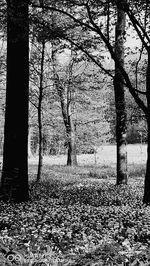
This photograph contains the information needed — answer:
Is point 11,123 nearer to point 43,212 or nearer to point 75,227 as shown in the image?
point 43,212

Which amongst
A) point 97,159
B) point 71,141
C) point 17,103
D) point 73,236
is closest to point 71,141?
point 71,141

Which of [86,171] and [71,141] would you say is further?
[71,141]

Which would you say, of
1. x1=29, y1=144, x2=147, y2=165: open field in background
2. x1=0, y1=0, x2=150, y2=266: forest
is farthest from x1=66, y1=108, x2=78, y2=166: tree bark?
x1=0, y1=0, x2=150, y2=266: forest

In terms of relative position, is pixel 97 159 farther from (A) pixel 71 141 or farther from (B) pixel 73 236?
(B) pixel 73 236

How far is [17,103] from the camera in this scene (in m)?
9.75

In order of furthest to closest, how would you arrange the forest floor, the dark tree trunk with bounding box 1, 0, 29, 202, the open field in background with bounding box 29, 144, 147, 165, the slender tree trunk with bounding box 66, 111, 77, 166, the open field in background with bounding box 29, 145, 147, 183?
the open field in background with bounding box 29, 144, 147, 165, the slender tree trunk with bounding box 66, 111, 77, 166, the open field in background with bounding box 29, 145, 147, 183, the dark tree trunk with bounding box 1, 0, 29, 202, the forest floor

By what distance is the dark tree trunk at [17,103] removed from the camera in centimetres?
961

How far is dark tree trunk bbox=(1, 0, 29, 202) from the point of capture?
9.61 meters

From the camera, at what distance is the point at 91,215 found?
691 centimetres

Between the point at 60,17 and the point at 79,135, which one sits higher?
the point at 60,17

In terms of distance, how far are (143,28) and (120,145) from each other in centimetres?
706

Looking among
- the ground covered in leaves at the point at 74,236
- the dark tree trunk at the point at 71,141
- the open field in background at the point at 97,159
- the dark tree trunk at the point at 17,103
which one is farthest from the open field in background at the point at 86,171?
the ground covered in leaves at the point at 74,236

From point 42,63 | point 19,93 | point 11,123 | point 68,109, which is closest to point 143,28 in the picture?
point 19,93

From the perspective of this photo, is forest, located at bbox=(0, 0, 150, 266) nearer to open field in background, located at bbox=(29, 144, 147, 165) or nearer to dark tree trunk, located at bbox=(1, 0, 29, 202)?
dark tree trunk, located at bbox=(1, 0, 29, 202)
